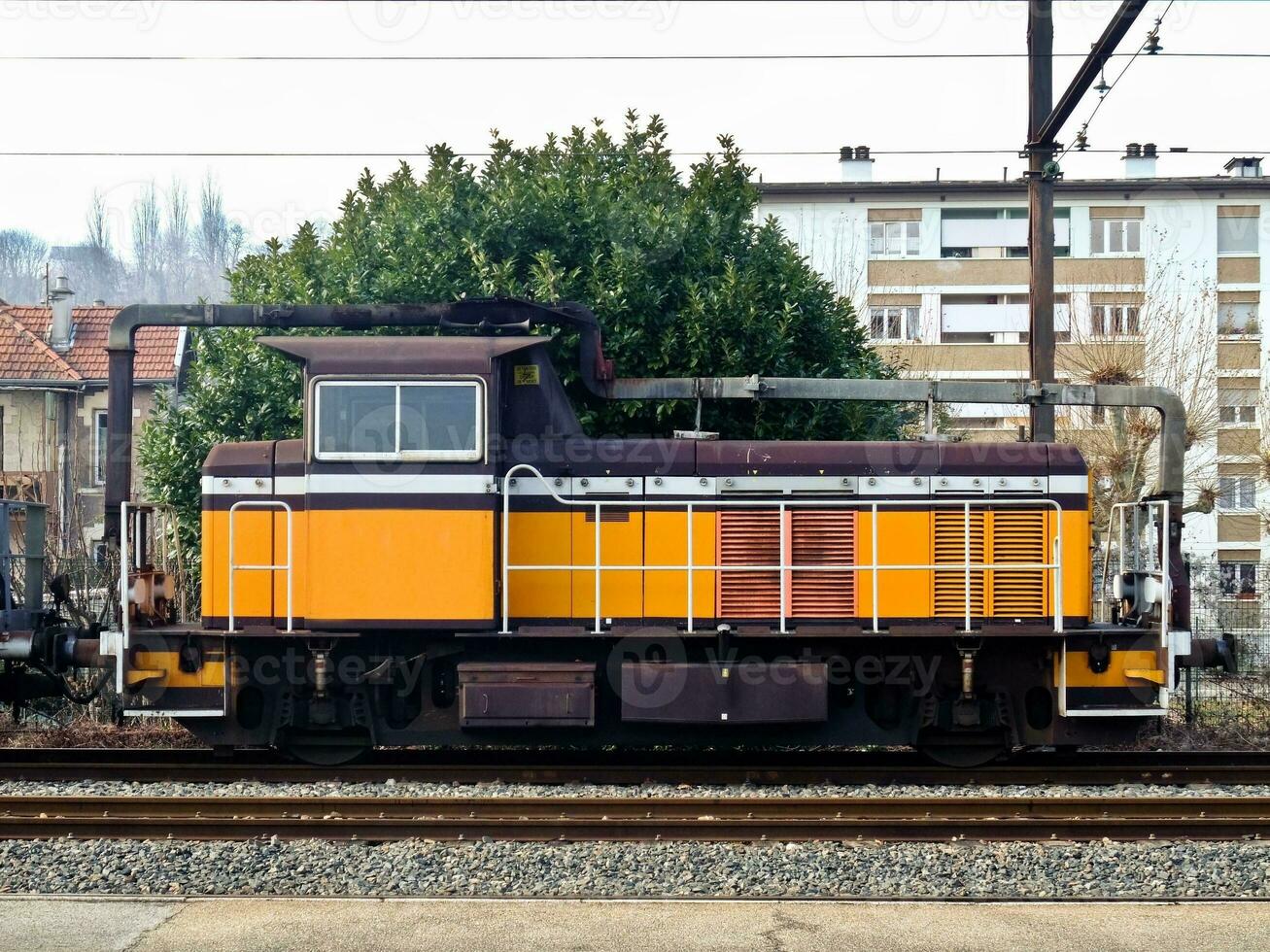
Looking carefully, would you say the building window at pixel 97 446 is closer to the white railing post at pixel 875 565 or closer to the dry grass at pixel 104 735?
the dry grass at pixel 104 735

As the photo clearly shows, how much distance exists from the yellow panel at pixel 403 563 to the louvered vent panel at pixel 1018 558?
4.89 meters

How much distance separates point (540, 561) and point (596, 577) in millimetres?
566

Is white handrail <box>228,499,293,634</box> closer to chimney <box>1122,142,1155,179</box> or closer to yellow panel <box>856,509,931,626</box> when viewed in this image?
yellow panel <box>856,509,931,626</box>

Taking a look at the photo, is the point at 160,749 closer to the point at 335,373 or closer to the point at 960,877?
the point at 335,373

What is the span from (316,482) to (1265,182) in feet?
130

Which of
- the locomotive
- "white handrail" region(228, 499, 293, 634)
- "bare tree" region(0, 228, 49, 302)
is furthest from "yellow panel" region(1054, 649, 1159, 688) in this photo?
"bare tree" region(0, 228, 49, 302)

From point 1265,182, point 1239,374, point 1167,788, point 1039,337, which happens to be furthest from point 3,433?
point 1265,182

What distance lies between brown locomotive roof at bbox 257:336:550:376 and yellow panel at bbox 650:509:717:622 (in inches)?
84.7

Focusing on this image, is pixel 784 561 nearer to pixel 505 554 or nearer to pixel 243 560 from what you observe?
pixel 505 554

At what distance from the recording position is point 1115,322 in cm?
2425

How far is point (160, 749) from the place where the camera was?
38.7 feet

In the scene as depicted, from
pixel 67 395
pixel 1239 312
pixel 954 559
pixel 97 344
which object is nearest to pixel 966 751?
pixel 954 559

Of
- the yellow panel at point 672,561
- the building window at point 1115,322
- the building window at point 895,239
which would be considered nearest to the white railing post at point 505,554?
the yellow panel at point 672,561

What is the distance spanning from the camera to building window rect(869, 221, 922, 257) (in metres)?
40.5
